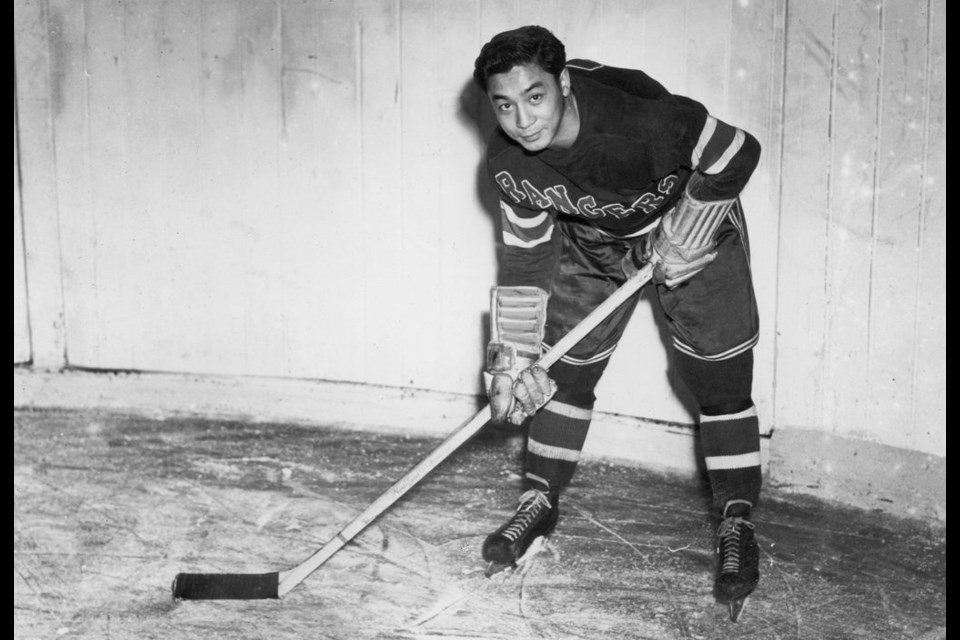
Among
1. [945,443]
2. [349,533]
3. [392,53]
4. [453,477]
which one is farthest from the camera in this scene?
[392,53]

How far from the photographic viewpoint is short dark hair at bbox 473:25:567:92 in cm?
189

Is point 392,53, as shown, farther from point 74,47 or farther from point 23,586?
point 23,586

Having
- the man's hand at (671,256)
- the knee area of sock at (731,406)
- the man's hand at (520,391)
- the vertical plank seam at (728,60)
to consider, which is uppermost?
the vertical plank seam at (728,60)

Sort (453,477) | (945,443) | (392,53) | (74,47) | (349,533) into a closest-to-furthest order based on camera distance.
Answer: (349,533), (945,443), (453,477), (392,53), (74,47)

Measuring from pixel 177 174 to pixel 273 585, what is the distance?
1.45 metres

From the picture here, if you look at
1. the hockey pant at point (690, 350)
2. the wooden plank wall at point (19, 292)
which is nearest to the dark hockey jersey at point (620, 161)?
the hockey pant at point (690, 350)

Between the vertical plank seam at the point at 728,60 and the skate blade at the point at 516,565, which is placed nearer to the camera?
the skate blade at the point at 516,565

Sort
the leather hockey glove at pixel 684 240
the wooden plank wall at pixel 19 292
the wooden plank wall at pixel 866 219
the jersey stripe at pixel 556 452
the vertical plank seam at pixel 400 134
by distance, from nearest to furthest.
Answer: the leather hockey glove at pixel 684 240 < the wooden plank wall at pixel 866 219 < the jersey stripe at pixel 556 452 < the vertical plank seam at pixel 400 134 < the wooden plank wall at pixel 19 292

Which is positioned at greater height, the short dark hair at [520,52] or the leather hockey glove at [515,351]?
the short dark hair at [520,52]

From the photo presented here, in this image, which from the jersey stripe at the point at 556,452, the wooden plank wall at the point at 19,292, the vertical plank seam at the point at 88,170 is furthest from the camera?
the wooden plank wall at the point at 19,292

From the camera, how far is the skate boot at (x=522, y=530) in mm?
2229

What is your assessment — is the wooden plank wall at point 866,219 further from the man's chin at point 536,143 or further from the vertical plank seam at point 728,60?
the man's chin at point 536,143

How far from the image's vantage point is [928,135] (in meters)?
2.24

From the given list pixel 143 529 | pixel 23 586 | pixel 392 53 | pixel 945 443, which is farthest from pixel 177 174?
pixel 945 443
